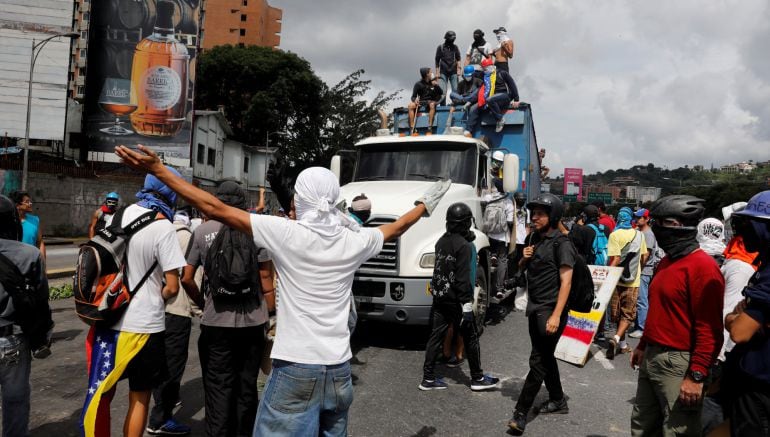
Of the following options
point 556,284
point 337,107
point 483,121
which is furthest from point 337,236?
point 337,107

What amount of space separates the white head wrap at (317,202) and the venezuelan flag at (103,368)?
60.7 inches

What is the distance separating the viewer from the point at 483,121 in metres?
8.95

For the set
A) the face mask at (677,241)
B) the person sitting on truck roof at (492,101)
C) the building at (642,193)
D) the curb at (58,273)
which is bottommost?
the curb at (58,273)

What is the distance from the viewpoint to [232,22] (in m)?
66.9

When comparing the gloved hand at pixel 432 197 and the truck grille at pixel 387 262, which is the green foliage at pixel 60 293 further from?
the gloved hand at pixel 432 197

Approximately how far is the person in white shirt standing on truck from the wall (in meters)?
23.6

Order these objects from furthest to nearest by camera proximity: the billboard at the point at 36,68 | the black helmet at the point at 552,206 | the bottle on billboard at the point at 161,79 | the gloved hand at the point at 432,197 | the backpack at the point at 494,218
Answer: the bottle on billboard at the point at 161,79, the billboard at the point at 36,68, the backpack at the point at 494,218, the black helmet at the point at 552,206, the gloved hand at the point at 432,197

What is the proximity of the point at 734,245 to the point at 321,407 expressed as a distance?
10.7ft

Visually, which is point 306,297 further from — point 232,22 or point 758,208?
point 232,22

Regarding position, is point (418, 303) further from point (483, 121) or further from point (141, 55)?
point (141, 55)

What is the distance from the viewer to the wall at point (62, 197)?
23828 millimetres

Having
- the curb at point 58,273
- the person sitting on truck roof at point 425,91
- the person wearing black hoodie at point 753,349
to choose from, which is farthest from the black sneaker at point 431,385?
the curb at point 58,273

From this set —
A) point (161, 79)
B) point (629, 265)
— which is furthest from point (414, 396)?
point (161, 79)

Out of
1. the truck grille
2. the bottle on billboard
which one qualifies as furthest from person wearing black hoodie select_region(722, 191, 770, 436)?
the bottle on billboard
